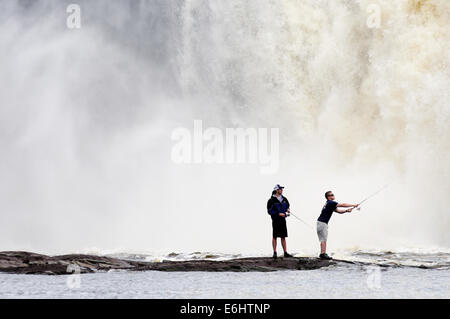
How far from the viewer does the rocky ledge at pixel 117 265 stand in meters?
15.8

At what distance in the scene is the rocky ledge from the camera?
15.8 meters

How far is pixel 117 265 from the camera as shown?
17.4 meters

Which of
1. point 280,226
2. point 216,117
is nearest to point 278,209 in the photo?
point 280,226

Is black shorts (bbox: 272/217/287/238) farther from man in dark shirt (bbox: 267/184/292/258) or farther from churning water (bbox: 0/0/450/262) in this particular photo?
churning water (bbox: 0/0/450/262)

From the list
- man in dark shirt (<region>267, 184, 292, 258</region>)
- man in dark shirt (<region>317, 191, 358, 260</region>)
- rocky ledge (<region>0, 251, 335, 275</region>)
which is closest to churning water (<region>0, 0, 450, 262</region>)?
rocky ledge (<region>0, 251, 335, 275</region>)

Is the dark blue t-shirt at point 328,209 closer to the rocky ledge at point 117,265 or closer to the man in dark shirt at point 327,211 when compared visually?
the man in dark shirt at point 327,211

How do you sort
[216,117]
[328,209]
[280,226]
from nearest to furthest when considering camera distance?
[328,209] < [280,226] < [216,117]

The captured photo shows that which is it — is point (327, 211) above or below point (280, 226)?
above

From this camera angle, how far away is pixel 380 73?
25500 mm

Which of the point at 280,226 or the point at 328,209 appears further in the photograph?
the point at 280,226

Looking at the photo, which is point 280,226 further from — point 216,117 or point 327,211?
point 216,117

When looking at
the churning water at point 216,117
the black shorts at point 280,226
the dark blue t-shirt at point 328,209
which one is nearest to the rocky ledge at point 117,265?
the black shorts at point 280,226

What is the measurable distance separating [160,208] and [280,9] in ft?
28.3
